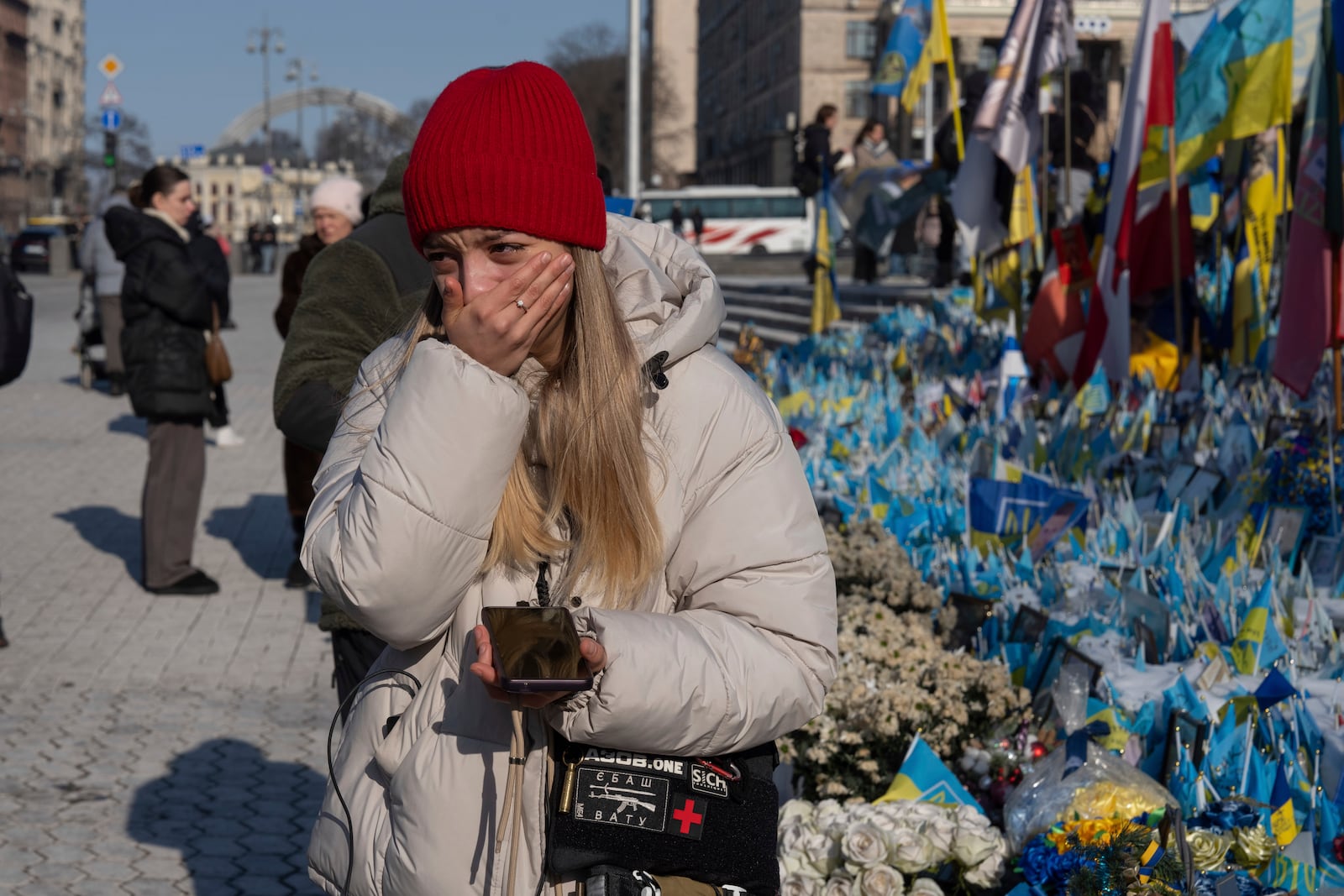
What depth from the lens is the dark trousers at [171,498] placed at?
750cm

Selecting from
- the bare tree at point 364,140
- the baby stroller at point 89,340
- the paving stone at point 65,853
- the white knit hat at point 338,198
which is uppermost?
the bare tree at point 364,140

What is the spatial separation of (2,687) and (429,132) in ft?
15.7

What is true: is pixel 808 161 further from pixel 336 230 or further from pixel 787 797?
pixel 787 797

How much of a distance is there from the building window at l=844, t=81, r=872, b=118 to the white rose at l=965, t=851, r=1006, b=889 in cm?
7893

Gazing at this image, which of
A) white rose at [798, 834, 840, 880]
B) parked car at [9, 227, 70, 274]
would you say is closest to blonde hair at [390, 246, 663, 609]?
white rose at [798, 834, 840, 880]

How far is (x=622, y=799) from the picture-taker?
6.23 ft

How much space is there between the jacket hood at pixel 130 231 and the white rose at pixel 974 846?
537 cm

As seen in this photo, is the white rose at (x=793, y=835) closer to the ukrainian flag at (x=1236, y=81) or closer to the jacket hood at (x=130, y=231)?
the ukrainian flag at (x=1236, y=81)

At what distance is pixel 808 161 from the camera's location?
17.4 metres

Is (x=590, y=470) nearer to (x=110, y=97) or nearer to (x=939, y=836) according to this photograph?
(x=939, y=836)

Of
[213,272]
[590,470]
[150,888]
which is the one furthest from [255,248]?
[590,470]

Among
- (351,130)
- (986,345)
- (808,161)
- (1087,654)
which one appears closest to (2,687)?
(1087,654)

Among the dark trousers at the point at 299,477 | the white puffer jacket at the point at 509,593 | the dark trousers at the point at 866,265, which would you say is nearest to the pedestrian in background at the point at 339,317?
the white puffer jacket at the point at 509,593

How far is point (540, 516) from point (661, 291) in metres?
0.33
